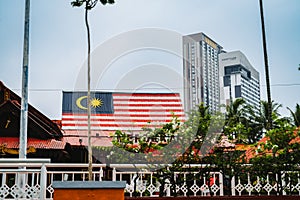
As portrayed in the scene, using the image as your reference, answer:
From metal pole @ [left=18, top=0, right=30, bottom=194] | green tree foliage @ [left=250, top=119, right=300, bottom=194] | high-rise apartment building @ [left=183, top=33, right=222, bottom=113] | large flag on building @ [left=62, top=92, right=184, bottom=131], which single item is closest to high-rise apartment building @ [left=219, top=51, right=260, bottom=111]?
high-rise apartment building @ [left=183, top=33, right=222, bottom=113]

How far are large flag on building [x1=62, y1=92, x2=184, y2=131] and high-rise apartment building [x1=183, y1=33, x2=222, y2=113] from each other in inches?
20.9

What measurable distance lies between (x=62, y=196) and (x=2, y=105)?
8.16m

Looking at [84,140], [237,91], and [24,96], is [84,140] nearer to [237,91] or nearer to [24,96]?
[24,96]

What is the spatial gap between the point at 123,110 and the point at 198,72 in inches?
87.8

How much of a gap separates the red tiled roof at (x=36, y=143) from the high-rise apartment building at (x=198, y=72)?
3.62m

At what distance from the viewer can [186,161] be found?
636cm

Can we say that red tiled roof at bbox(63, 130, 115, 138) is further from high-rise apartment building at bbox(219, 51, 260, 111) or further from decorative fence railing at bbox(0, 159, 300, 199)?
high-rise apartment building at bbox(219, 51, 260, 111)

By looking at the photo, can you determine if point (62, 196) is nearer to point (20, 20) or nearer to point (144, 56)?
point (144, 56)

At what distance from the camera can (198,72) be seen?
10945mm

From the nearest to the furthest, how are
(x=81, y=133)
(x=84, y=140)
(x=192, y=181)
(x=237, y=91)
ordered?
(x=192, y=181) → (x=84, y=140) → (x=81, y=133) → (x=237, y=91)

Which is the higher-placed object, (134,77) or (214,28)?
(214,28)

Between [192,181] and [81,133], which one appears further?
[81,133]

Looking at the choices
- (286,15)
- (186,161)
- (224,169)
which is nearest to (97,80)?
(186,161)

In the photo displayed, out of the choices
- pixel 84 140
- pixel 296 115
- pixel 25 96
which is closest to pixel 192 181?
pixel 25 96
